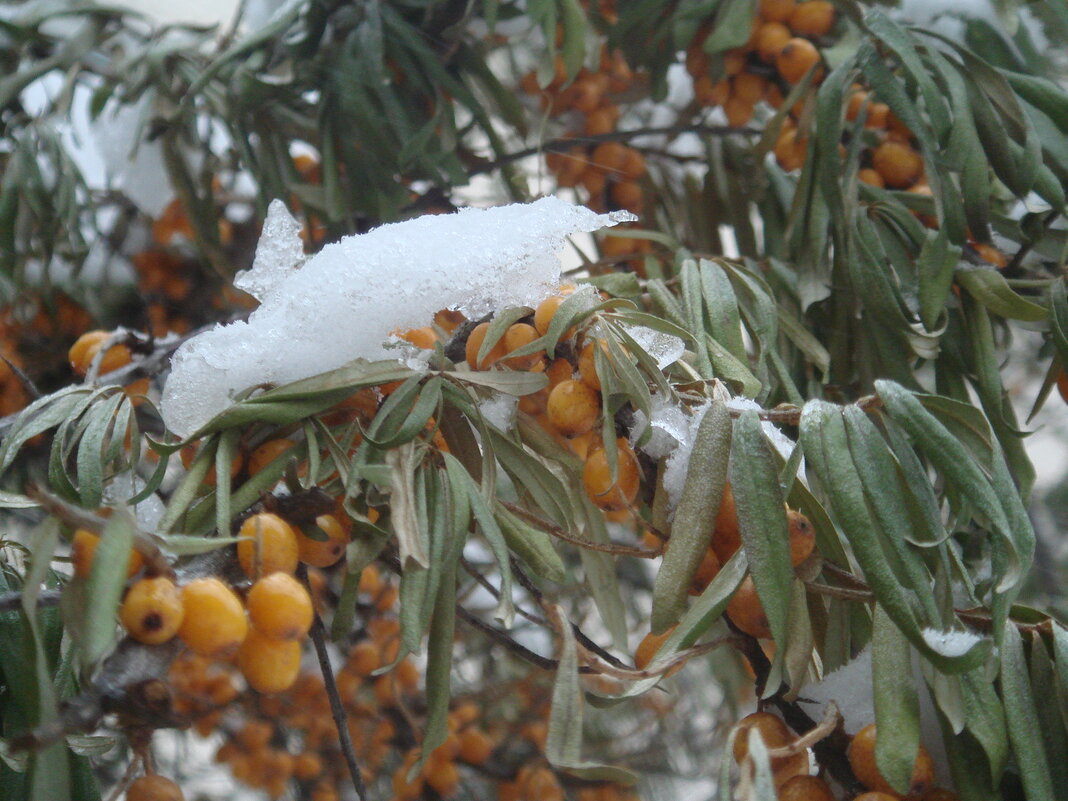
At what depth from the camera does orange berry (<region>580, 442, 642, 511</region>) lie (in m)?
0.57

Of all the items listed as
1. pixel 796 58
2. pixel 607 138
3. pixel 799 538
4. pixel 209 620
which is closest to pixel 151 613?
pixel 209 620

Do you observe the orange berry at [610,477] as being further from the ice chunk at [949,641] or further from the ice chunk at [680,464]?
the ice chunk at [949,641]

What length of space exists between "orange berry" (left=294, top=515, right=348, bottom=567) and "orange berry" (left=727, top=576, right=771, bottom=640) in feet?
0.73

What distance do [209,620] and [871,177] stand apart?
0.82 metres

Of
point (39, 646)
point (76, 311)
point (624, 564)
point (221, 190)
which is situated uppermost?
point (39, 646)

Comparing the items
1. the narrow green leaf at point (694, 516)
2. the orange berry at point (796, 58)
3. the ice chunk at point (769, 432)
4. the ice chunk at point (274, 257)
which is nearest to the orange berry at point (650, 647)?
the narrow green leaf at point (694, 516)

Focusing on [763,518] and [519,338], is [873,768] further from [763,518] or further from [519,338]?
[519,338]

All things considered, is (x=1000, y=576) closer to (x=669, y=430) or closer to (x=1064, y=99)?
(x=669, y=430)

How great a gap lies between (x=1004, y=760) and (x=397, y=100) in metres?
0.90

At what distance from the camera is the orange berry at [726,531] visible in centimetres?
56

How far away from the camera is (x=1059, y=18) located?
0.95 m

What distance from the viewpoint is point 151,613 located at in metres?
0.43

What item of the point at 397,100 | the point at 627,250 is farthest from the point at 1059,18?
the point at 397,100

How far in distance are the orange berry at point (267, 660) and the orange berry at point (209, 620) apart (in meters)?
0.02
